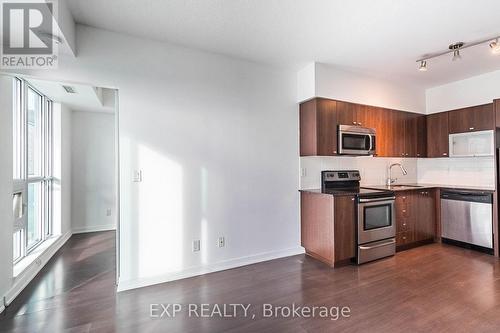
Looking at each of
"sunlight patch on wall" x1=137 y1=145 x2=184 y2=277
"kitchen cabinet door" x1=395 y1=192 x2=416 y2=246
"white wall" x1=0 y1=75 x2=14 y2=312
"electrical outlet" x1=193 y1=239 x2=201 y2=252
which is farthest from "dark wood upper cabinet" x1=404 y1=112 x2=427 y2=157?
"white wall" x1=0 y1=75 x2=14 y2=312

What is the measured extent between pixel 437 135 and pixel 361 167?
4.93 ft

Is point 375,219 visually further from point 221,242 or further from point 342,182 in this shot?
point 221,242

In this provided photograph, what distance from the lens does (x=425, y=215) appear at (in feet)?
13.1

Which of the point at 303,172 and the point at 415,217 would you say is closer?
the point at 303,172

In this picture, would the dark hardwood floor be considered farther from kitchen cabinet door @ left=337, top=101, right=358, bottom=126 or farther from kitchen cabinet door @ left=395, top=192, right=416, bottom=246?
kitchen cabinet door @ left=337, top=101, right=358, bottom=126

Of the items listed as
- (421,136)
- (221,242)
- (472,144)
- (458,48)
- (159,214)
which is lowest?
(221,242)

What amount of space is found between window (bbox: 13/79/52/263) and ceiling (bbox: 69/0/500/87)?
5.29 ft

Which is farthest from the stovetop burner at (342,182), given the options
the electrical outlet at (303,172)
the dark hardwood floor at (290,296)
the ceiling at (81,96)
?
the ceiling at (81,96)

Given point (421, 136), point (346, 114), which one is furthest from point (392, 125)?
point (346, 114)

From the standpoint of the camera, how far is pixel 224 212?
3.18m

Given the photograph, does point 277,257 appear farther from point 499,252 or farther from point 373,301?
point 499,252

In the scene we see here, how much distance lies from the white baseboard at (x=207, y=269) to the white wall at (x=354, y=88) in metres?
2.26

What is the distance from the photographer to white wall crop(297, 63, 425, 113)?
3475 mm

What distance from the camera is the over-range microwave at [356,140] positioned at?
11.7 feet
